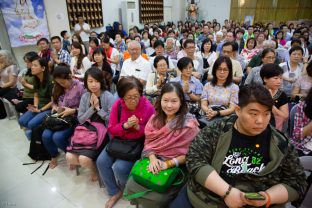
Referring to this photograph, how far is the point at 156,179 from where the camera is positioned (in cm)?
145

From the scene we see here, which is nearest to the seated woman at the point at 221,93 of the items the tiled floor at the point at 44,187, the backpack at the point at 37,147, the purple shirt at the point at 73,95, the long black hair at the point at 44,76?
the tiled floor at the point at 44,187

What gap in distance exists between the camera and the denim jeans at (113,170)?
1816 millimetres

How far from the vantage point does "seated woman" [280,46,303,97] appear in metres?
3.09

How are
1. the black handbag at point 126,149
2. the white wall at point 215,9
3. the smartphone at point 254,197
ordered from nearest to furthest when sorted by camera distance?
1. the smartphone at point 254,197
2. the black handbag at point 126,149
3. the white wall at point 215,9

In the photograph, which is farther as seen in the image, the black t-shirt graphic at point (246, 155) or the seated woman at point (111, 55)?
the seated woman at point (111, 55)

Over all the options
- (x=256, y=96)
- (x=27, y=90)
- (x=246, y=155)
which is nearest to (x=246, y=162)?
(x=246, y=155)

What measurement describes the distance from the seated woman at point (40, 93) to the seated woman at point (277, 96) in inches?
106

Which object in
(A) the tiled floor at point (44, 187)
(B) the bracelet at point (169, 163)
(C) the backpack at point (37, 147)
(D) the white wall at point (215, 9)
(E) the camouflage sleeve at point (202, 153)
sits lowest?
(A) the tiled floor at point (44, 187)

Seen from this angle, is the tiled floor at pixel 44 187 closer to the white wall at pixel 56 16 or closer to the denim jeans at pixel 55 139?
the denim jeans at pixel 55 139

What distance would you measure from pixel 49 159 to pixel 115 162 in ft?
4.29

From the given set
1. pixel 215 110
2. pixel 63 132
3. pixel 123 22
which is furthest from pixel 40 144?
pixel 123 22

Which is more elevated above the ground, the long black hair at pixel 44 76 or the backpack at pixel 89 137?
the long black hair at pixel 44 76

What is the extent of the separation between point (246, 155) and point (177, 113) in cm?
63

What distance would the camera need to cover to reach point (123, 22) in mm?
9273
